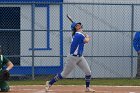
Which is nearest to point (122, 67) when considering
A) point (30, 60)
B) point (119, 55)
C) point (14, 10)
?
point (119, 55)

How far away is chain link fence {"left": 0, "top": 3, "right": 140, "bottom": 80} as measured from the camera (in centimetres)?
1812

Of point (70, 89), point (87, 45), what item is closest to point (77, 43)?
point (70, 89)

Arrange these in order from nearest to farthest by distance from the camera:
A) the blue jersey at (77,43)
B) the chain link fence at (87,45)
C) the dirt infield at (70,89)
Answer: the blue jersey at (77,43) → the dirt infield at (70,89) → the chain link fence at (87,45)

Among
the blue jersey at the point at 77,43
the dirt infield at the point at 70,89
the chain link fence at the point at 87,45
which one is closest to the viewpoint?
the blue jersey at the point at 77,43

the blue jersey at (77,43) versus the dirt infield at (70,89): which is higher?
the blue jersey at (77,43)

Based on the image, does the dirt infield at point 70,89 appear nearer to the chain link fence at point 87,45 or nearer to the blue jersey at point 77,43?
the blue jersey at point 77,43

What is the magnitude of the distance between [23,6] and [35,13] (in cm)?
59

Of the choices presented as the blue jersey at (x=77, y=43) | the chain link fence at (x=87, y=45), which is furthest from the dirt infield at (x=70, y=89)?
the chain link fence at (x=87, y=45)

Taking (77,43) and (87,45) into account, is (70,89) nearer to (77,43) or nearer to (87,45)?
(77,43)

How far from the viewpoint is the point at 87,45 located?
18.5m

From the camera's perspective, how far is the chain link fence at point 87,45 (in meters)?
18.1

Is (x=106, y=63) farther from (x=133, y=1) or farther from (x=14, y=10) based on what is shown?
(x=14, y=10)

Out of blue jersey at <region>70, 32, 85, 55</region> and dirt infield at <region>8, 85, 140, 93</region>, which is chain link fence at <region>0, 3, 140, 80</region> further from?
blue jersey at <region>70, 32, 85, 55</region>

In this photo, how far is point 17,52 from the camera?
20125 millimetres
